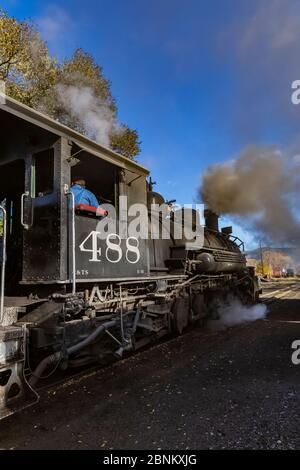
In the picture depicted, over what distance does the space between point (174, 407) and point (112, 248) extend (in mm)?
2395

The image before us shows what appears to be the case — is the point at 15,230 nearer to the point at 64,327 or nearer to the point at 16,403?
the point at 64,327

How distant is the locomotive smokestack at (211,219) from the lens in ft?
44.7

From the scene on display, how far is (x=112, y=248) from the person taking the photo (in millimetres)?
5637

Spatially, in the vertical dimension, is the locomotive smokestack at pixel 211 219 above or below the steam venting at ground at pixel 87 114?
below

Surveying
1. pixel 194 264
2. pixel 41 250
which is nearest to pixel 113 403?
pixel 41 250

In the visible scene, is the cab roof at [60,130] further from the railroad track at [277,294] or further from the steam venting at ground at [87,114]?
the railroad track at [277,294]

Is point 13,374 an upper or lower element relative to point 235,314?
upper

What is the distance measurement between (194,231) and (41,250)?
5940 millimetres

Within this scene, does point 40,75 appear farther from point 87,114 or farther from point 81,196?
point 81,196

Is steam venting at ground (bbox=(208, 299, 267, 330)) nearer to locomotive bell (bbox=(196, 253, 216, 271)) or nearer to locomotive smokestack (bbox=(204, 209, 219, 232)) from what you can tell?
locomotive bell (bbox=(196, 253, 216, 271))

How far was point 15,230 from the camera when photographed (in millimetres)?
5703

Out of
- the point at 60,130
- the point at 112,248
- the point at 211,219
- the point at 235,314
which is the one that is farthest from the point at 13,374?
the point at 211,219

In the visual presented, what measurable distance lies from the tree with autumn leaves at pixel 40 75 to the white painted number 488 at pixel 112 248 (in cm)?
842

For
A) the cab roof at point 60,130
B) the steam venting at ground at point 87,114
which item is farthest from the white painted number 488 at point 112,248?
the steam venting at ground at point 87,114
